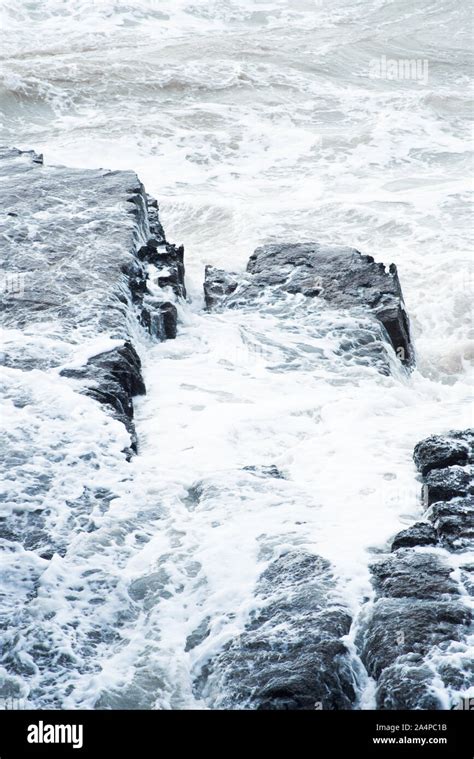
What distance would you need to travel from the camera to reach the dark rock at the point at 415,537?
5.07 m

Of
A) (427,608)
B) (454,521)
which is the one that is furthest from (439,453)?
(427,608)

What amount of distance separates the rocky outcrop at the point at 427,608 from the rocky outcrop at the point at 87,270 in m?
2.43

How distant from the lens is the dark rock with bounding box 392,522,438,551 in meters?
5.07

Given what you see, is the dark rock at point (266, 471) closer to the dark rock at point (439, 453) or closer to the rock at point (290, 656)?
the dark rock at point (439, 453)

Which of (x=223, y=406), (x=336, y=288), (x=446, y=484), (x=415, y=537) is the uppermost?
(x=336, y=288)

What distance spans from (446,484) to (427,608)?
1.27m

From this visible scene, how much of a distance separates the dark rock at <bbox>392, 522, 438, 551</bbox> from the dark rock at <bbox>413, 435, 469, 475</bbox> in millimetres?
829

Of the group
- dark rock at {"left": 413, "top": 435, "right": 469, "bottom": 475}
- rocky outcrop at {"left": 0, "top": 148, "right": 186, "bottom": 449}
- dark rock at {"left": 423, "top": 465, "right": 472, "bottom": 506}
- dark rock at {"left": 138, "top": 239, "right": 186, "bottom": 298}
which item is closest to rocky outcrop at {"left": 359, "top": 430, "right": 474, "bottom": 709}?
dark rock at {"left": 423, "top": 465, "right": 472, "bottom": 506}

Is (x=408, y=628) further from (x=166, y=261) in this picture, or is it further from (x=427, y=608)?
(x=166, y=261)

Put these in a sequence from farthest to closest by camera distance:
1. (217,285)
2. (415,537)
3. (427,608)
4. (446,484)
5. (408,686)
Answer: (217,285), (446,484), (415,537), (427,608), (408,686)

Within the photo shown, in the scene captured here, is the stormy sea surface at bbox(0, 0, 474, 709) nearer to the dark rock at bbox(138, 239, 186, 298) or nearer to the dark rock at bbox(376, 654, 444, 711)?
the dark rock at bbox(376, 654, 444, 711)

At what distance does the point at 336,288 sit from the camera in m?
9.26

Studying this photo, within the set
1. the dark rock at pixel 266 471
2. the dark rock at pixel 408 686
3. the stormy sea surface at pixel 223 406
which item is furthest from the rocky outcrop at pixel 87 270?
the dark rock at pixel 408 686

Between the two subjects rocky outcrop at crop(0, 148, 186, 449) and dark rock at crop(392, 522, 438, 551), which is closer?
dark rock at crop(392, 522, 438, 551)
